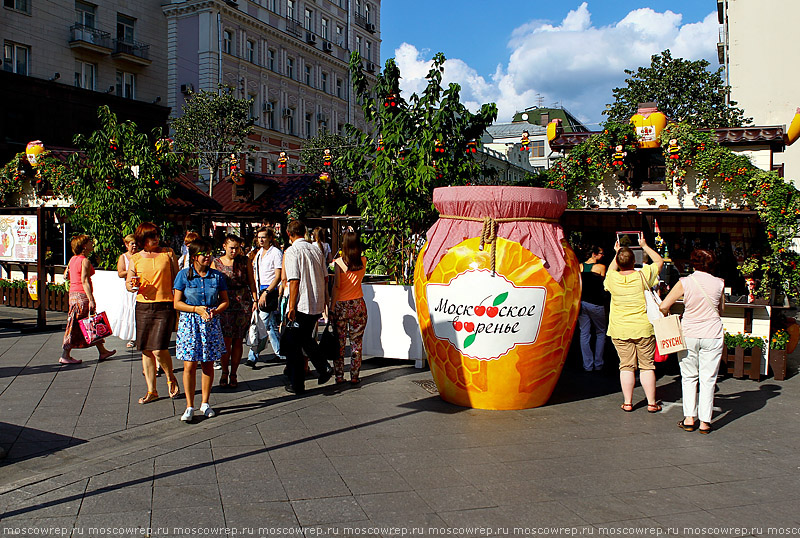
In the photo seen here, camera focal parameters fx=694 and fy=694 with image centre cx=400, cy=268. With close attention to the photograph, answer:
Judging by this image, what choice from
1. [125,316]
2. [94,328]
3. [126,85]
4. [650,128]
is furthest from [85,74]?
[650,128]

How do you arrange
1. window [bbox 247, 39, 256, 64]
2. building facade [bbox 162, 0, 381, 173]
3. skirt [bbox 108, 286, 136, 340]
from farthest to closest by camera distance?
1. window [bbox 247, 39, 256, 64]
2. building facade [bbox 162, 0, 381, 173]
3. skirt [bbox 108, 286, 136, 340]

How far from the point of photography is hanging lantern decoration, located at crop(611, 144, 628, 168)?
977 centimetres

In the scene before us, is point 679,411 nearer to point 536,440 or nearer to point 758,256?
point 536,440

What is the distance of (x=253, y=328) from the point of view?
28.5ft

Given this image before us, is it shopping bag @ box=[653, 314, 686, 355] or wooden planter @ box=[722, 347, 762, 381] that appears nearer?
shopping bag @ box=[653, 314, 686, 355]

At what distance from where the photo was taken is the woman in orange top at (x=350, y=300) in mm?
7473

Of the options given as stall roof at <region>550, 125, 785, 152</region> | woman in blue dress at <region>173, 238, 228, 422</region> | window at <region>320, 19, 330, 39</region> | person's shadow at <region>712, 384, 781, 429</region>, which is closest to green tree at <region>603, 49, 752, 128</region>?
stall roof at <region>550, 125, 785, 152</region>

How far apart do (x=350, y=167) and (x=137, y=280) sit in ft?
11.1

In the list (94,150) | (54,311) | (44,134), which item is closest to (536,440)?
(94,150)

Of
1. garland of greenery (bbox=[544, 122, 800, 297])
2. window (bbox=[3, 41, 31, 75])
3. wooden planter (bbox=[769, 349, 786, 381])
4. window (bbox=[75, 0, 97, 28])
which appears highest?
window (bbox=[75, 0, 97, 28])

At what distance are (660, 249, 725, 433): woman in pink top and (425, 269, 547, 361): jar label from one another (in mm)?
1270

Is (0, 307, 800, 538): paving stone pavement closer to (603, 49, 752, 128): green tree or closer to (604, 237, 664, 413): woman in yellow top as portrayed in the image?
(604, 237, 664, 413): woman in yellow top

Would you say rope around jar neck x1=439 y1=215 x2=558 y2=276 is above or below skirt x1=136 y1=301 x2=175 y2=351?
above

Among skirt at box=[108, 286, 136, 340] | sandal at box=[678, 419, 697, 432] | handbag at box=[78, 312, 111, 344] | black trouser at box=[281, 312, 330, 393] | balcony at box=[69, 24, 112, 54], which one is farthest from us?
balcony at box=[69, 24, 112, 54]
